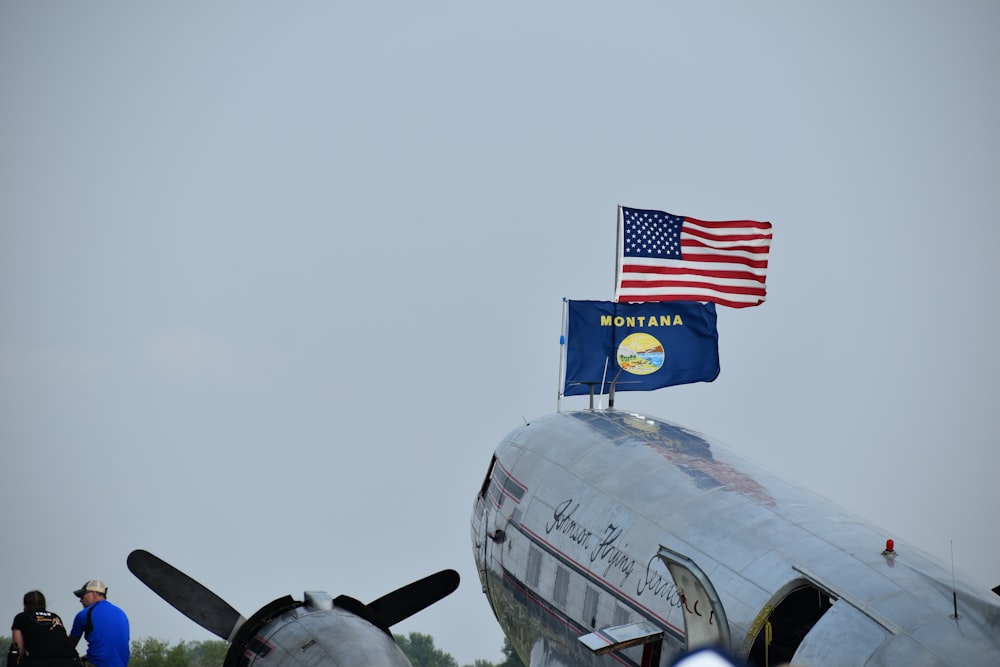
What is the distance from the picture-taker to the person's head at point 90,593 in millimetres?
14891

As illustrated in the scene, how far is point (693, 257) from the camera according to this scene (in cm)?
2725

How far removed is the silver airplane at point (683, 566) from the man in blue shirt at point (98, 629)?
5.79 m

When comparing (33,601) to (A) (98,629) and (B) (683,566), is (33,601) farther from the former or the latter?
(B) (683,566)

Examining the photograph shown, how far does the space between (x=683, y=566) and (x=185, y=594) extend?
736 centimetres

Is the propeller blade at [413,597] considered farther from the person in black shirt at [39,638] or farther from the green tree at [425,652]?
the green tree at [425,652]

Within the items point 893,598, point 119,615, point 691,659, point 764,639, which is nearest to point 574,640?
point 764,639

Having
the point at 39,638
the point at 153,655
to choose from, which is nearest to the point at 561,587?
the point at 39,638

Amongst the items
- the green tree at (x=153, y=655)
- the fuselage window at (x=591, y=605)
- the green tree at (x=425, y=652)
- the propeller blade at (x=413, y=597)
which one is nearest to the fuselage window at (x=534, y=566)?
the fuselage window at (x=591, y=605)

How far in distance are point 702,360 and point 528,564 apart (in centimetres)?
872

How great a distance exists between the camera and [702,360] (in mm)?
28453

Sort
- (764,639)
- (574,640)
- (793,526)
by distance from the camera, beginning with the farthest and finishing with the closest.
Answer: (574,640)
(793,526)
(764,639)

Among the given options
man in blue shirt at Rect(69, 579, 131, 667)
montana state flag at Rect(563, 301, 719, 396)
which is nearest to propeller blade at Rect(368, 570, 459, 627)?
man in blue shirt at Rect(69, 579, 131, 667)

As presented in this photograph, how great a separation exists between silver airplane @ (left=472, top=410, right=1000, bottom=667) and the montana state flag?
2.98 m

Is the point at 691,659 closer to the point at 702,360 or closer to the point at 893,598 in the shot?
the point at 893,598
